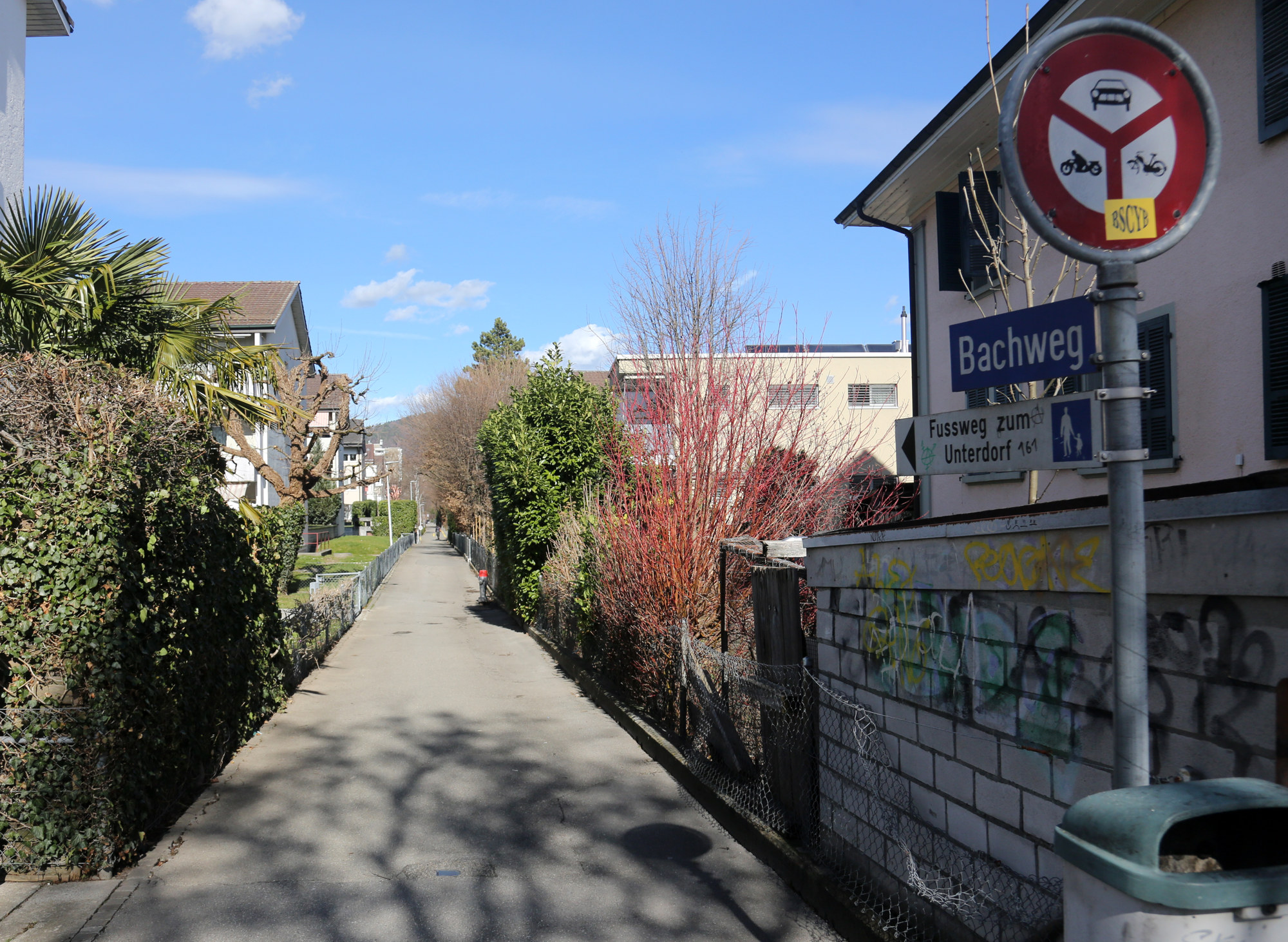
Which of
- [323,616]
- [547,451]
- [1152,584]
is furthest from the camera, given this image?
[547,451]

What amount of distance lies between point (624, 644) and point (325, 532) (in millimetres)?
62648

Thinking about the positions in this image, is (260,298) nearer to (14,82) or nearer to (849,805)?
(14,82)

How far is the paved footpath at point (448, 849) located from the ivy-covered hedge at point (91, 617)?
41 centimetres

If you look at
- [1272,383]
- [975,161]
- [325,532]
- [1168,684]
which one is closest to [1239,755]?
[1168,684]

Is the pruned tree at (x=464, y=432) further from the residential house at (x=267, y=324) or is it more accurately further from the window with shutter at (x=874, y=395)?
the window with shutter at (x=874, y=395)

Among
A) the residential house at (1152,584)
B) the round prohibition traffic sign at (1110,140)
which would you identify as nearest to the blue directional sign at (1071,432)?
the round prohibition traffic sign at (1110,140)

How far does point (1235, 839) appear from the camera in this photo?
2303 millimetres

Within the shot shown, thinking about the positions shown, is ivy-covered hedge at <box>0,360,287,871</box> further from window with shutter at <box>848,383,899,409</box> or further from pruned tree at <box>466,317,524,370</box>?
pruned tree at <box>466,317,524,370</box>

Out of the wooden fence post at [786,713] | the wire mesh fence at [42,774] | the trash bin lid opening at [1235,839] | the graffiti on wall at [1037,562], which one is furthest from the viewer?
the wooden fence post at [786,713]

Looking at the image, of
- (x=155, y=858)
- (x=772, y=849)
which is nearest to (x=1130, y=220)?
(x=772, y=849)

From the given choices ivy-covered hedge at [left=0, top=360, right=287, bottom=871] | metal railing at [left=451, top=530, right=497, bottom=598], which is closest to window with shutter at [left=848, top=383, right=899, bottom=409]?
metal railing at [left=451, top=530, right=497, bottom=598]

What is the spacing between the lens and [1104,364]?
250 centimetres

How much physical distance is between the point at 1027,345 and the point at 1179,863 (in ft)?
4.55

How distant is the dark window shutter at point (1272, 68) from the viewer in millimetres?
7574
